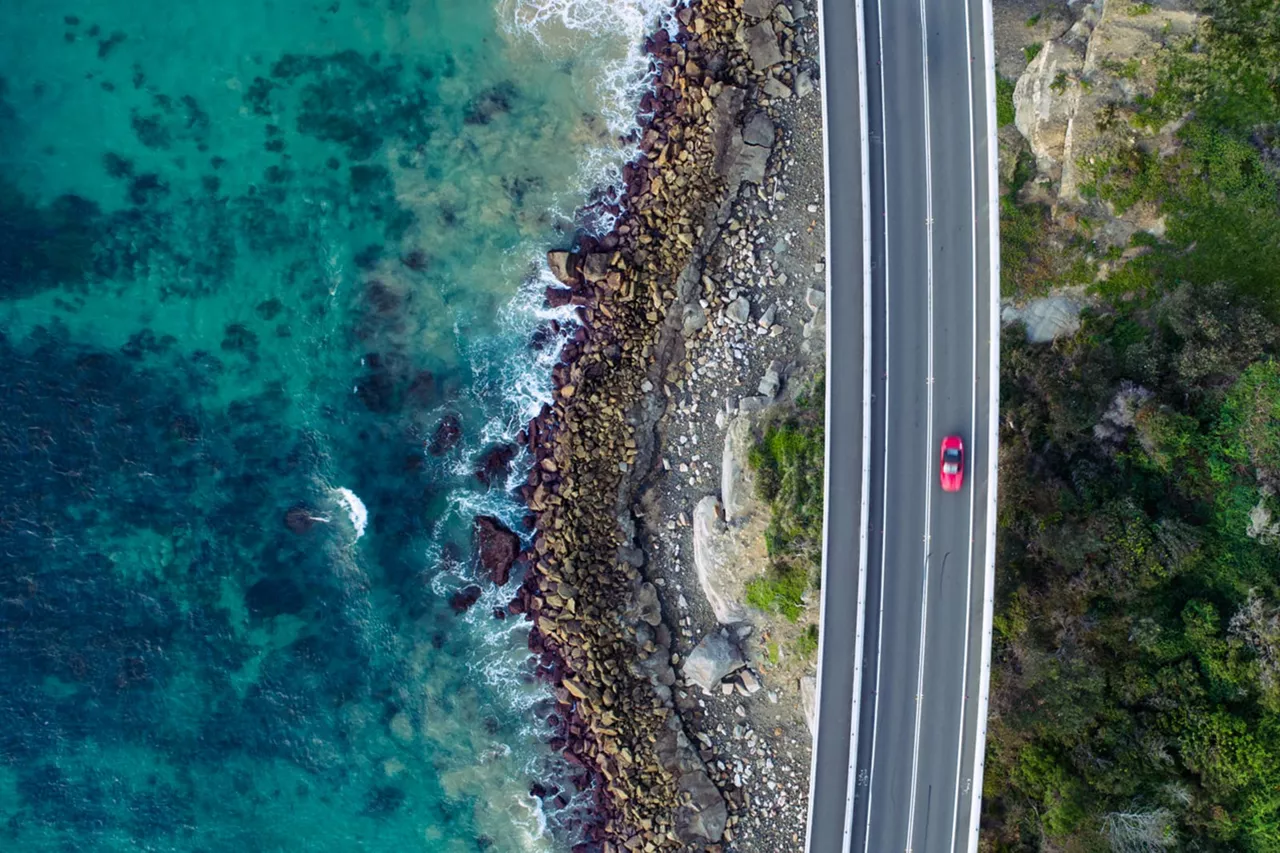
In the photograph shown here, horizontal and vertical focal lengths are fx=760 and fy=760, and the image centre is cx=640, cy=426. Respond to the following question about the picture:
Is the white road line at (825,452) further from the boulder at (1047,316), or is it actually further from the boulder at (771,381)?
the boulder at (1047,316)

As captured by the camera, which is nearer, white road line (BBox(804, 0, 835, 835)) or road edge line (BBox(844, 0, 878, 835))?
road edge line (BBox(844, 0, 878, 835))

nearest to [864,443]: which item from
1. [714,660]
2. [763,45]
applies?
[714,660]

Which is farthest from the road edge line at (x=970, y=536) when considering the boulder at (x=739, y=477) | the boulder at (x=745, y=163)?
the boulder at (x=745, y=163)

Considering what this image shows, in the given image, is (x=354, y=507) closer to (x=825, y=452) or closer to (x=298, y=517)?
(x=298, y=517)

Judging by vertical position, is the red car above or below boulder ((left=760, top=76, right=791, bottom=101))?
below

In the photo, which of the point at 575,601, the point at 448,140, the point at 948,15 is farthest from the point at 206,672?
the point at 948,15

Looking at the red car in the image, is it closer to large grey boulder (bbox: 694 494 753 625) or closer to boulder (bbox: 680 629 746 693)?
large grey boulder (bbox: 694 494 753 625)

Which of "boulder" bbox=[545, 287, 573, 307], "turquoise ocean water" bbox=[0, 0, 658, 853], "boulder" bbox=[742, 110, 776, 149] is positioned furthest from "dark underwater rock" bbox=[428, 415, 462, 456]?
"boulder" bbox=[742, 110, 776, 149]
